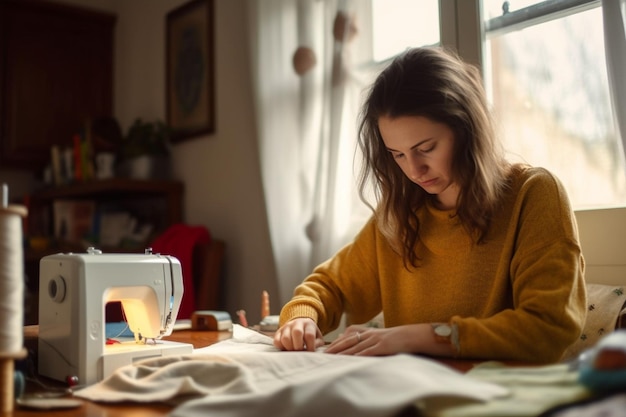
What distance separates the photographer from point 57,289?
1.14m

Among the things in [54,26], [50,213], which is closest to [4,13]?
[54,26]

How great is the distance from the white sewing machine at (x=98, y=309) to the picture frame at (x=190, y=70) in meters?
1.78

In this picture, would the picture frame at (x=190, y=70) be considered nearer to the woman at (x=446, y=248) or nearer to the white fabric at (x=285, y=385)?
the woman at (x=446, y=248)

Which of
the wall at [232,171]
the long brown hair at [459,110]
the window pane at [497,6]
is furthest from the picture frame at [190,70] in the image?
the long brown hair at [459,110]

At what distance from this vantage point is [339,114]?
85.7 inches

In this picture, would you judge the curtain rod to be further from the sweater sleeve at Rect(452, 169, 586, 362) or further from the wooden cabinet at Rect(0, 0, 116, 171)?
the wooden cabinet at Rect(0, 0, 116, 171)

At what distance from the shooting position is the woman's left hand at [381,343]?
1149 millimetres

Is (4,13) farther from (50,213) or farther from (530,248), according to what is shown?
(530,248)

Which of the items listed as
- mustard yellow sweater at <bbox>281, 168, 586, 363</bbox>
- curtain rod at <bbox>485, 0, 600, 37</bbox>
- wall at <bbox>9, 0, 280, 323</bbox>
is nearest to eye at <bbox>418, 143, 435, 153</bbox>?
mustard yellow sweater at <bbox>281, 168, 586, 363</bbox>

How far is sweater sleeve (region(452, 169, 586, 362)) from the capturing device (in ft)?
3.65

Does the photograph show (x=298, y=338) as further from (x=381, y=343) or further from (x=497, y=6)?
(x=497, y=6)

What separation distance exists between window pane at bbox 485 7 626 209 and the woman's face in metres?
0.23

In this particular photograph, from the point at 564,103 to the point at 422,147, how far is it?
22.2 inches

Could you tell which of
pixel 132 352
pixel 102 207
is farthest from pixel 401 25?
pixel 102 207
